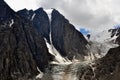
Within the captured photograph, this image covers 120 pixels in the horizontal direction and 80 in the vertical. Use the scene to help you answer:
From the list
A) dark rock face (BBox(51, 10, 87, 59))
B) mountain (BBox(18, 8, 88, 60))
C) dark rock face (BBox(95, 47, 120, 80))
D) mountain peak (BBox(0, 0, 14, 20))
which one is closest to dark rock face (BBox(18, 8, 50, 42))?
mountain (BBox(18, 8, 88, 60))

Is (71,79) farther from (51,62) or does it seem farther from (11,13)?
(11,13)

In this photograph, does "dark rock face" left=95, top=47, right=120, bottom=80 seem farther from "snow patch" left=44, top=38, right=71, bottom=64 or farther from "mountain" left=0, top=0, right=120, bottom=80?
"snow patch" left=44, top=38, right=71, bottom=64

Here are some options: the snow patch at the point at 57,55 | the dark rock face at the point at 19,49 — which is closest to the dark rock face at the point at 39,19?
the snow patch at the point at 57,55

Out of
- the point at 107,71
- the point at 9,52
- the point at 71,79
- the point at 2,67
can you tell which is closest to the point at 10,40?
the point at 9,52

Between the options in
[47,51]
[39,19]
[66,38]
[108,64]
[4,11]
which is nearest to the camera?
[108,64]

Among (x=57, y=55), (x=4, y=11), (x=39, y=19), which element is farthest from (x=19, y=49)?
(x=39, y=19)

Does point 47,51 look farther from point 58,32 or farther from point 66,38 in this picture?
point 58,32
